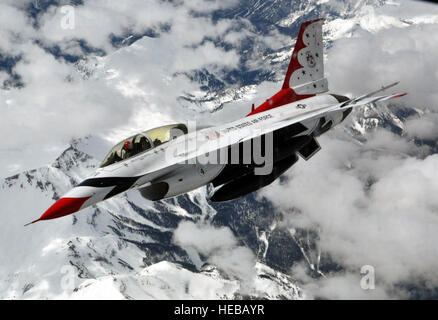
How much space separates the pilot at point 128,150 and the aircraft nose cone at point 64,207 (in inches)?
96.2

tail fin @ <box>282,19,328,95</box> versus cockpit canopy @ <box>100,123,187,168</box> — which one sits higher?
tail fin @ <box>282,19,328,95</box>

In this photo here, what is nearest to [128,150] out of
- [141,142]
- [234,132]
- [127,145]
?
[127,145]

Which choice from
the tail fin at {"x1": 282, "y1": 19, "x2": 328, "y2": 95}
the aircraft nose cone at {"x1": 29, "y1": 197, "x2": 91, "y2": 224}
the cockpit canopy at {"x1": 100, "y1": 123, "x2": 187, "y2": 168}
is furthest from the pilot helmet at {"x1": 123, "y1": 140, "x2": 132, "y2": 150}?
the tail fin at {"x1": 282, "y1": 19, "x2": 328, "y2": 95}

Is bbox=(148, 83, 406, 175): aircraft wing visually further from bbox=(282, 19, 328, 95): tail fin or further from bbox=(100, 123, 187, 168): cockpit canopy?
bbox=(282, 19, 328, 95): tail fin

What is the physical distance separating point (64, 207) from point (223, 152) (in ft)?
21.6

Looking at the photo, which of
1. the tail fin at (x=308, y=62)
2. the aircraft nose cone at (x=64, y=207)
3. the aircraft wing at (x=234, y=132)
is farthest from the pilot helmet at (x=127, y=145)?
the tail fin at (x=308, y=62)

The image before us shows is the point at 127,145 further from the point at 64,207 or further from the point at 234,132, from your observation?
the point at 234,132

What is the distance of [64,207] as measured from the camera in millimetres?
12086

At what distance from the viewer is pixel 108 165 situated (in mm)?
14281

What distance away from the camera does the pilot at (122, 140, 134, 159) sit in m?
14.6

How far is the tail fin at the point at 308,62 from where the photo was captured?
2366 centimetres

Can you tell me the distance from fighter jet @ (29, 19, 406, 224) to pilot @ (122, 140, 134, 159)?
36 millimetres

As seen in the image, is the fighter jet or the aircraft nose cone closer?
the aircraft nose cone

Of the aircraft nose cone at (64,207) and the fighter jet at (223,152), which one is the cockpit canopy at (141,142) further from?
the aircraft nose cone at (64,207)
